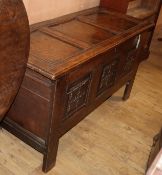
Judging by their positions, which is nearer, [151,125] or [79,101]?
[79,101]

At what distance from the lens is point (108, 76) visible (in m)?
2.12

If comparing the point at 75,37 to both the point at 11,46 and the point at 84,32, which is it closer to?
the point at 84,32

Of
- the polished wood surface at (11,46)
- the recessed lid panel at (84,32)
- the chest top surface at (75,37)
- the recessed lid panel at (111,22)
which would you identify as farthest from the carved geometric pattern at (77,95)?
the recessed lid panel at (111,22)

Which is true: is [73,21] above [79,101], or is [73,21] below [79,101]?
above

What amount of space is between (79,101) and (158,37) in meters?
2.87

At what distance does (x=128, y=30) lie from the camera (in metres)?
2.18

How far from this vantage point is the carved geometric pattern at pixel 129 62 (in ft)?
7.65

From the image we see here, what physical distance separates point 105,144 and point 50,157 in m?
0.50

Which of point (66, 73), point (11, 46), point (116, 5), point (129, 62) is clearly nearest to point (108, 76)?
point (129, 62)

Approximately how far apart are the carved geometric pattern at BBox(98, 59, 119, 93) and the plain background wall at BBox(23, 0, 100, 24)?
25.5 inches

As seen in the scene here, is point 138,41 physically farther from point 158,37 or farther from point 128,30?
point 158,37

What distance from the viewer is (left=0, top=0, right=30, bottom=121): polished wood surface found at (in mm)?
1161

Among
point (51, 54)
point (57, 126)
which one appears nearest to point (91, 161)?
point (57, 126)

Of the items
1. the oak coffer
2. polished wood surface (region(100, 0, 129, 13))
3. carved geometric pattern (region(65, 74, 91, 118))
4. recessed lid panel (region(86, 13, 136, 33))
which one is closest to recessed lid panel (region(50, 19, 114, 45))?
the oak coffer
